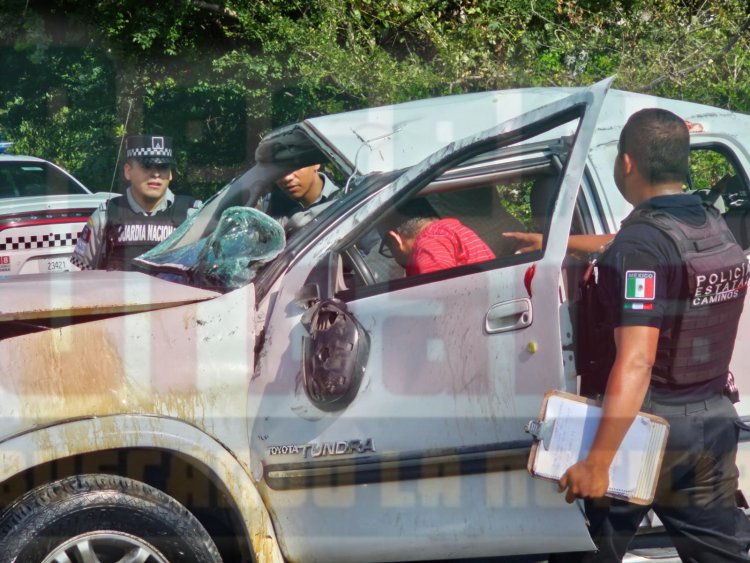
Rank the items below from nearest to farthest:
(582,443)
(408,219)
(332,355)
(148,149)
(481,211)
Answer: (582,443)
(332,355)
(408,219)
(481,211)
(148,149)

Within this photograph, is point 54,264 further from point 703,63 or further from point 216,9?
point 703,63

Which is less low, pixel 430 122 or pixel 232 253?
pixel 430 122

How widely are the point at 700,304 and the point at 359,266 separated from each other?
1.13 metres

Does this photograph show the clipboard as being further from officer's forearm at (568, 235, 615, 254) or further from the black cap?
the black cap

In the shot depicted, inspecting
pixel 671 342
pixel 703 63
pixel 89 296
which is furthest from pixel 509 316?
pixel 703 63

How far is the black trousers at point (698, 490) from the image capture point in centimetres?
301

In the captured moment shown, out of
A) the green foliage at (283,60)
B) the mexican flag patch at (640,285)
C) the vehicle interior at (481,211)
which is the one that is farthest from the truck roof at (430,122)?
the green foliage at (283,60)

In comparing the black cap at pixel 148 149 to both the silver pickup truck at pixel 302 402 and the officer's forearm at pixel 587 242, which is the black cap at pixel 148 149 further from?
the officer's forearm at pixel 587 242

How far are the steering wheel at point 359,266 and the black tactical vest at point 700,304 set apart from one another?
767 mm

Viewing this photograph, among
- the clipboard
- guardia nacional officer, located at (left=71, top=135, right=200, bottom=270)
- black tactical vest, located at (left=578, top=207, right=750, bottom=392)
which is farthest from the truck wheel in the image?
guardia nacional officer, located at (left=71, top=135, right=200, bottom=270)

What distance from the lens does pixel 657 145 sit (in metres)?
2.99

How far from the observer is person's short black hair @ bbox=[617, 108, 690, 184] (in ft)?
9.80

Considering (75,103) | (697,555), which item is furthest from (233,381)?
(75,103)

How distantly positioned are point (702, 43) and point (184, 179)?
6210 millimetres
